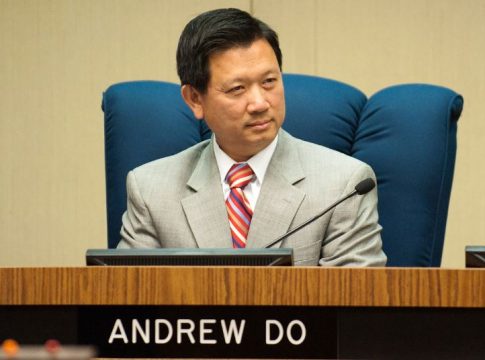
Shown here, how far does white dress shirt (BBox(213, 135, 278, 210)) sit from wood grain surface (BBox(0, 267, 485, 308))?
2.84ft

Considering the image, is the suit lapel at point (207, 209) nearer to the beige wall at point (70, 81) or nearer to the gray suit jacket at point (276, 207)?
the gray suit jacket at point (276, 207)

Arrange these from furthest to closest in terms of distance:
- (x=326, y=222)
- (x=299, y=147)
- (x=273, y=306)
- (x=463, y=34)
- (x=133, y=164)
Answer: (x=463, y=34)
(x=133, y=164)
(x=299, y=147)
(x=326, y=222)
(x=273, y=306)

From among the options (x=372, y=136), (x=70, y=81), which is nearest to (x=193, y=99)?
(x=372, y=136)

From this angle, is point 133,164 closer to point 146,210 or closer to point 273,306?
point 146,210

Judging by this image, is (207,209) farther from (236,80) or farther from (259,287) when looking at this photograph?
(259,287)

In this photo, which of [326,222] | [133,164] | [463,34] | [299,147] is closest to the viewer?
[326,222]

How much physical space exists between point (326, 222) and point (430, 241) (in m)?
0.35

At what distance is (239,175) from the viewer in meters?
2.07

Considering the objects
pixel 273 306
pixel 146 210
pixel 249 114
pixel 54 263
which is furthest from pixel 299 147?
pixel 54 263

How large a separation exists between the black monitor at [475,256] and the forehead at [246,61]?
2.82ft

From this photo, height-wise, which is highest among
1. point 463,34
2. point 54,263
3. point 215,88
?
point 463,34

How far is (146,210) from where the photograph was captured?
82.8 inches

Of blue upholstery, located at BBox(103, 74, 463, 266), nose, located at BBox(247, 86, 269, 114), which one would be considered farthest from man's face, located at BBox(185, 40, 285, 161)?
blue upholstery, located at BBox(103, 74, 463, 266)

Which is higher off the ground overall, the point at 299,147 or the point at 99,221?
the point at 299,147
